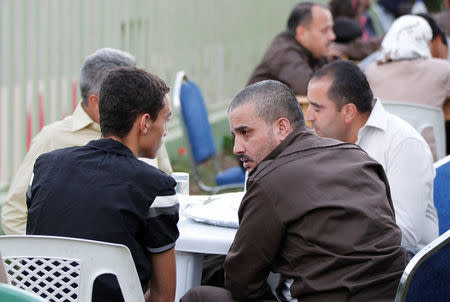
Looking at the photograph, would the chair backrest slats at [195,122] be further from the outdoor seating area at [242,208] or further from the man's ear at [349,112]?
the man's ear at [349,112]

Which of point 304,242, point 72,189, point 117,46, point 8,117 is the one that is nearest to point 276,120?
point 304,242

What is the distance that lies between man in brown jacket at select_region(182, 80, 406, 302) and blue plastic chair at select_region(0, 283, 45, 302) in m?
0.97

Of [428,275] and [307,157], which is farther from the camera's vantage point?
[307,157]

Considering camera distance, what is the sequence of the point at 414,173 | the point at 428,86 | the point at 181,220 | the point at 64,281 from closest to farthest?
the point at 64,281 < the point at 181,220 < the point at 414,173 < the point at 428,86

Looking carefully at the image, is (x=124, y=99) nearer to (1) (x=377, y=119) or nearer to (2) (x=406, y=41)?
(1) (x=377, y=119)

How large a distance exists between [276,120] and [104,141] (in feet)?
2.12

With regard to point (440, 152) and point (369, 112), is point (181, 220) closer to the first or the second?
point (369, 112)

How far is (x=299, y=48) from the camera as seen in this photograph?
6.18 m

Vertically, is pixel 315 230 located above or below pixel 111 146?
below

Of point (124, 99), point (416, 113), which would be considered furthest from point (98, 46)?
point (124, 99)

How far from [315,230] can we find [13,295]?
1.08 meters

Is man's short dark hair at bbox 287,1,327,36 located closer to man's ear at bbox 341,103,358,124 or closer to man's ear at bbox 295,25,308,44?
man's ear at bbox 295,25,308,44

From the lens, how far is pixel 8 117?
5.17 metres

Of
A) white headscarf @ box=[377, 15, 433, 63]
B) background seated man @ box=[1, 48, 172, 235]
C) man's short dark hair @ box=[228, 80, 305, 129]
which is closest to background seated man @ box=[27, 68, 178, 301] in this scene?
man's short dark hair @ box=[228, 80, 305, 129]
